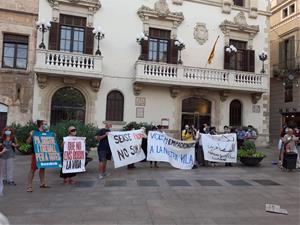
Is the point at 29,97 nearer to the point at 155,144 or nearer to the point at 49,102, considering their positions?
the point at 49,102

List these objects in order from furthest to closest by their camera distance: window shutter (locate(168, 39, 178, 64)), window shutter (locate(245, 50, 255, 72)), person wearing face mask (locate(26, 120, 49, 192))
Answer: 1. window shutter (locate(245, 50, 255, 72))
2. window shutter (locate(168, 39, 178, 64))
3. person wearing face mask (locate(26, 120, 49, 192))

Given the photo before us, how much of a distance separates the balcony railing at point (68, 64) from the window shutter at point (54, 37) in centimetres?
92

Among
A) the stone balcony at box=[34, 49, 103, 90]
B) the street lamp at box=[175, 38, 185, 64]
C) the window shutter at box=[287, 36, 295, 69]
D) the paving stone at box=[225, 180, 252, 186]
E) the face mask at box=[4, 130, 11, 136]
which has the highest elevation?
the window shutter at box=[287, 36, 295, 69]

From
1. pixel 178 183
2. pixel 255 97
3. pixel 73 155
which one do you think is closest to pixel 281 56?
pixel 255 97

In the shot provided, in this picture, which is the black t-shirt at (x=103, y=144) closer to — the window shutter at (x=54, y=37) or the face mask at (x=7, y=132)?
the face mask at (x=7, y=132)

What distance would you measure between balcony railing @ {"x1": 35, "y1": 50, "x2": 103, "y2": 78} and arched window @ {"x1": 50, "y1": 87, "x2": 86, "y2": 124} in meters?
1.55

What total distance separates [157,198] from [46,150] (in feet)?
11.1

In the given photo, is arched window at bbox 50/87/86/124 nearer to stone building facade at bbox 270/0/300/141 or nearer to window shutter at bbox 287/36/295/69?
stone building facade at bbox 270/0/300/141

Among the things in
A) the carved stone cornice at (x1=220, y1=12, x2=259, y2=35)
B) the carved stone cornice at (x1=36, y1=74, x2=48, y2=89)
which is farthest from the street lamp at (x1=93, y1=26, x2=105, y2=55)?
the carved stone cornice at (x1=220, y1=12, x2=259, y2=35)

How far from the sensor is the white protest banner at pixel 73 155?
32.8ft

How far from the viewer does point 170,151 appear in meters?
13.3

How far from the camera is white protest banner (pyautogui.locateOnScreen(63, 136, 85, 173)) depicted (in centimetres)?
1001

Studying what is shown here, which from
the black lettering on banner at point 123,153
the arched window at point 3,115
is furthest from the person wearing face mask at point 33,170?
the arched window at point 3,115

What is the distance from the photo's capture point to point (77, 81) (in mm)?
20234
